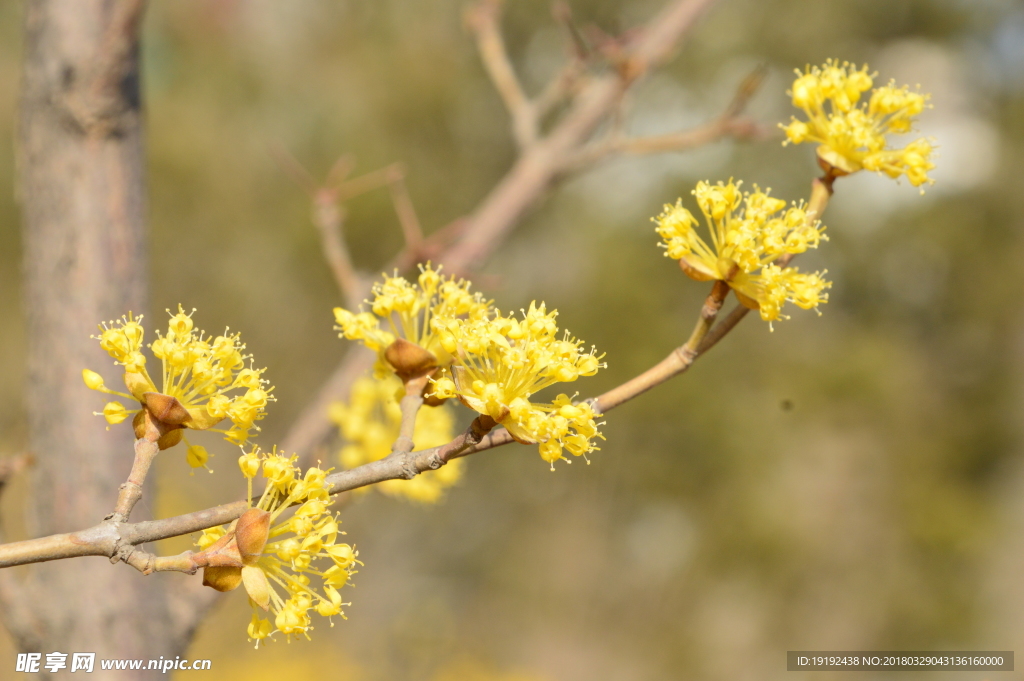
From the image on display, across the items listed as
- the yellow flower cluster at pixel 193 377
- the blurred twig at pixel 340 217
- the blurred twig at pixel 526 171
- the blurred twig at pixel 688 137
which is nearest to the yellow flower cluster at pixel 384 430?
the blurred twig at pixel 526 171

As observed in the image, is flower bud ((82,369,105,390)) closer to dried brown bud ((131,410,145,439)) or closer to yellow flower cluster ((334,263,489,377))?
dried brown bud ((131,410,145,439))

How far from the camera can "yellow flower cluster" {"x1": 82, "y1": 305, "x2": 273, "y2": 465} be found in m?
0.58

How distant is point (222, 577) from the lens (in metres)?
0.53

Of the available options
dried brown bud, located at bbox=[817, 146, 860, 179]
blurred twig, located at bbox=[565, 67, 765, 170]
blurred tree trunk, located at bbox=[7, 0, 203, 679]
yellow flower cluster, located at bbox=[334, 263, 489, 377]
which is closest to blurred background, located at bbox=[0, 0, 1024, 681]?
blurred twig, located at bbox=[565, 67, 765, 170]

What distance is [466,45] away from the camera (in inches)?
314

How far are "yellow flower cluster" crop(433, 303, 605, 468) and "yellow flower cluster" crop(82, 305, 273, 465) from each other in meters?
0.16

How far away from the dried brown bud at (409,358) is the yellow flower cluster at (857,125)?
42cm

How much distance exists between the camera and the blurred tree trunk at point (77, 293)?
0.91 meters

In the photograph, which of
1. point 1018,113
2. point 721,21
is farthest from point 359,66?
point 1018,113

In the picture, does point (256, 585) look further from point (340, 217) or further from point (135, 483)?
point (340, 217)

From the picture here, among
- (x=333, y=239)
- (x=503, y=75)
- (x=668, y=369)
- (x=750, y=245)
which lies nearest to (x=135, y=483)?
(x=668, y=369)

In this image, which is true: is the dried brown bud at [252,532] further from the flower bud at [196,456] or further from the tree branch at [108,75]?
the tree branch at [108,75]

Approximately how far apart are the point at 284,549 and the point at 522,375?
0.77 feet

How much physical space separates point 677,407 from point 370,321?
6289mm
